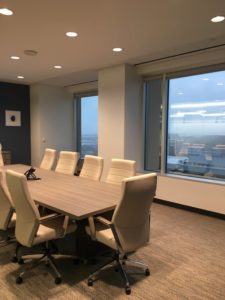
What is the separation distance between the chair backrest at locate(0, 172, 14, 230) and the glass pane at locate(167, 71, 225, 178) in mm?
3377

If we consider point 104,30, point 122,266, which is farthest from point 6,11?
point 122,266

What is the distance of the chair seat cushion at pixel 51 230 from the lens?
2.29 metres

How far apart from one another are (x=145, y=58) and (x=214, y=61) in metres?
1.18

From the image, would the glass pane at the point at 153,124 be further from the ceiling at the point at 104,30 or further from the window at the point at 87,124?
the window at the point at 87,124

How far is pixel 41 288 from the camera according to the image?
2.29 m

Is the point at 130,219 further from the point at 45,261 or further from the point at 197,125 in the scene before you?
the point at 197,125

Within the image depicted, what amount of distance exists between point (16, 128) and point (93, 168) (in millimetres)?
4136

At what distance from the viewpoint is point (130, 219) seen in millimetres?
2168

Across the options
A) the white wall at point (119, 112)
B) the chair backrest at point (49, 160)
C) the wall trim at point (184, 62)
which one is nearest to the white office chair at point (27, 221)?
the chair backrest at point (49, 160)

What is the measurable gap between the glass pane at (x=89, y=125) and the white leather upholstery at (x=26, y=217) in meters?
4.95

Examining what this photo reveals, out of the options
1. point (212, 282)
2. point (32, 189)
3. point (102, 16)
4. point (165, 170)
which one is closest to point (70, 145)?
point (165, 170)

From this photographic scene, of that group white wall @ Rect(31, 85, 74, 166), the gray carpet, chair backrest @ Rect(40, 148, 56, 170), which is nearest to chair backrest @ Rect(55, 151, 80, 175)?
chair backrest @ Rect(40, 148, 56, 170)

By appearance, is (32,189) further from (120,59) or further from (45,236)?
(120,59)

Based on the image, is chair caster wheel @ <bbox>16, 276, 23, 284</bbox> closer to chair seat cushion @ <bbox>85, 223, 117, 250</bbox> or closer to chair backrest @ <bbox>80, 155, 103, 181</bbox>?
chair seat cushion @ <bbox>85, 223, 117, 250</bbox>
